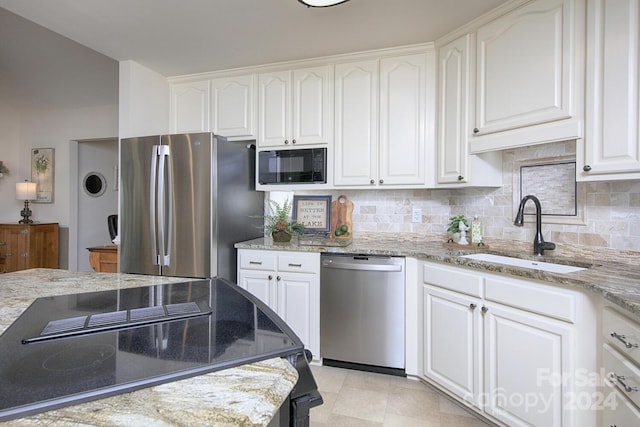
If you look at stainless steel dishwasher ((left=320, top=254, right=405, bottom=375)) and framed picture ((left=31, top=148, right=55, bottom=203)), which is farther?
framed picture ((left=31, top=148, right=55, bottom=203))

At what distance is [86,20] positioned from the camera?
212 centimetres

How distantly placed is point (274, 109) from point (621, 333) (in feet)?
8.40

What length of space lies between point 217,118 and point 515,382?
9.37 feet

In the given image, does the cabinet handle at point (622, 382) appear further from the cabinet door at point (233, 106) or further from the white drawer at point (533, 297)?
the cabinet door at point (233, 106)

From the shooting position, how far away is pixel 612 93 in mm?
1461

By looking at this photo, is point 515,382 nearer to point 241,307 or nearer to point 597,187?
point 597,187

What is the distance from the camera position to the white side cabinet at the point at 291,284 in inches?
93.6

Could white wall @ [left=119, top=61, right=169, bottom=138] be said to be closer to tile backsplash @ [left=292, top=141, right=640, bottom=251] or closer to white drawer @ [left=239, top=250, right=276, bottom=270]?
white drawer @ [left=239, top=250, right=276, bottom=270]

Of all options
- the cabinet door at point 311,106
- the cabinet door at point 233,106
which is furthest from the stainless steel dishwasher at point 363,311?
the cabinet door at point 233,106

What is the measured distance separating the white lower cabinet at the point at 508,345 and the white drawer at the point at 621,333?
0.28 ft

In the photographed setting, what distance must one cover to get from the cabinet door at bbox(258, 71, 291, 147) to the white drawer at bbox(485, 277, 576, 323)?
6.17 feet

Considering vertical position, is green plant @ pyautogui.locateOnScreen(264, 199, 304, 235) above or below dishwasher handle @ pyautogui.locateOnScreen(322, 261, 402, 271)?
above

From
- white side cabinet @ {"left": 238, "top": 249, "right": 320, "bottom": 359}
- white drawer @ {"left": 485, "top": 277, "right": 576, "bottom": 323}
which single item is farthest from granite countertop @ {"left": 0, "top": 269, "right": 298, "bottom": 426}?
white side cabinet @ {"left": 238, "top": 249, "right": 320, "bottom": 359}

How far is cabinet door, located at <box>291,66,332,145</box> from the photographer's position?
2.67 metres
